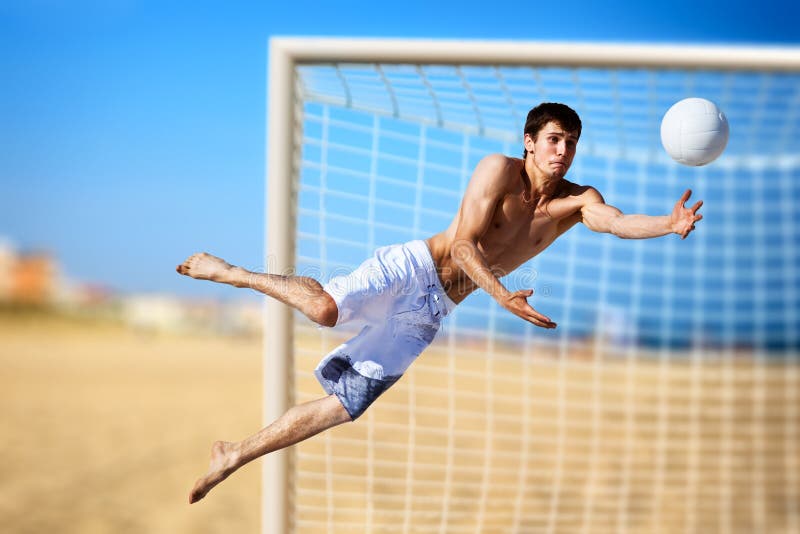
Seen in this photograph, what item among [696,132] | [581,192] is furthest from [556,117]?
[696,132]

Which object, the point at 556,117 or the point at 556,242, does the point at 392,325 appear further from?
the point at 556,242

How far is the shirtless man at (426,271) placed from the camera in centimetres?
298

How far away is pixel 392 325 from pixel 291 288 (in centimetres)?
47

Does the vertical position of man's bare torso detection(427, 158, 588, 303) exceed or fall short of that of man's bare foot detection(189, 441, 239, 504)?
it exceeds it

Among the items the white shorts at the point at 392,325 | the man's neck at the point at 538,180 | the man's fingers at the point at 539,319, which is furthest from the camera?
the white shorts at the point at 392,325

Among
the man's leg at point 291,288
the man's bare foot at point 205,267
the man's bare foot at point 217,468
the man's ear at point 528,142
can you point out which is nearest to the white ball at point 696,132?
the man's ear at point 528,142

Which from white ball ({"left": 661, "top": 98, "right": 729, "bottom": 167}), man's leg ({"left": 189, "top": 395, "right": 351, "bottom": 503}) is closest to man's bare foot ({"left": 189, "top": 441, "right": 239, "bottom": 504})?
man's leg ({"left": 189, "top": 395, "right": 351, "bottom": 503})

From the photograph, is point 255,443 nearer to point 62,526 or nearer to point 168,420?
point 62,526

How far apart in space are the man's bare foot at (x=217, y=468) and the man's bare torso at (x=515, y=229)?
107cm

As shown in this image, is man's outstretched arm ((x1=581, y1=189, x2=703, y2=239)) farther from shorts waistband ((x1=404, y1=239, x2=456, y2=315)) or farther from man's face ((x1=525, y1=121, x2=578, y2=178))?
shorts waistband ((x1=404, y1=239, x2=456, y2=315))

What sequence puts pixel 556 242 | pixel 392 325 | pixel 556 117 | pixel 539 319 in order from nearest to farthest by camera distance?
pixel 539 319, pixel 556 117, pixel 392 325, pixel 556 242

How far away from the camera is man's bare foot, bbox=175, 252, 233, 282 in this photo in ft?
10.3

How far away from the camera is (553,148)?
2955 mm

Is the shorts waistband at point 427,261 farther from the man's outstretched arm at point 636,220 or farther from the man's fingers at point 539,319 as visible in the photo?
the man's fingers at point 539,319
